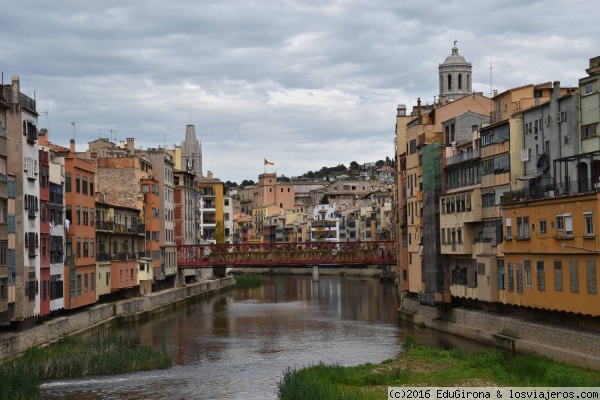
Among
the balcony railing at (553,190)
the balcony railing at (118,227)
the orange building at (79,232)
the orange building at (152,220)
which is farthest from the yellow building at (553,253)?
the orange building at (152,220)

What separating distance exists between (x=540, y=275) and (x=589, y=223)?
5.20m

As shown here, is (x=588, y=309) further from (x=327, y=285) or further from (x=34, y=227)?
(x=327, y=285)

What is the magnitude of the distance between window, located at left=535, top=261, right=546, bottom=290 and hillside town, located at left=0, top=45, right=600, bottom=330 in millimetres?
88

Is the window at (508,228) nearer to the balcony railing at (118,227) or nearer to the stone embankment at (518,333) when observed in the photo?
the stone embankment at (518,333)

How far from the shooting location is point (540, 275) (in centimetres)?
4209

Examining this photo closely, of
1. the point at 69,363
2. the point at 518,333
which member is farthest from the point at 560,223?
the point at 69,363

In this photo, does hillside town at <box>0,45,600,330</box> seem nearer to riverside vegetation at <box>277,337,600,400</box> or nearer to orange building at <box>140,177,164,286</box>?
orange building at <box>140,177,164,286</box>

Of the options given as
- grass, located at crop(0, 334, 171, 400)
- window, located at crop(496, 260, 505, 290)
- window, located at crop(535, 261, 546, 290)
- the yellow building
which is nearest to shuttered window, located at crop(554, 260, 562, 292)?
the yellow building

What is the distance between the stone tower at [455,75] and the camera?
130 m

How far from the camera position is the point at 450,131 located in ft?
192

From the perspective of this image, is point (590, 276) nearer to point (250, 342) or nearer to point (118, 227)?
point (250, 342)

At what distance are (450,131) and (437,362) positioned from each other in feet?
74.9

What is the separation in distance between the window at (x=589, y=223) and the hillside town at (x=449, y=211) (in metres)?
0.05

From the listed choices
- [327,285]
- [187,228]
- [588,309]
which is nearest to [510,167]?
[588,309]
